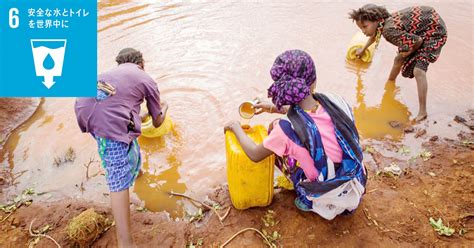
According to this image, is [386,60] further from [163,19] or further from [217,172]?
[163,19]

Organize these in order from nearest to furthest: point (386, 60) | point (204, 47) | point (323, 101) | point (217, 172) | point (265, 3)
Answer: point (323, 101) < point (217, 172) < point (386, 60) < point (204, 47) < point (265, 3)

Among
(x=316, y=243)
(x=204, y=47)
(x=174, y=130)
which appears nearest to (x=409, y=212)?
(x=316, y=243)

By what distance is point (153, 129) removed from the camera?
3471 mm

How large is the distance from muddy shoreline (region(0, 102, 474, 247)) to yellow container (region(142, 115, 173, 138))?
822 mm

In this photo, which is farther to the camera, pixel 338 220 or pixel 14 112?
pixel 14 112

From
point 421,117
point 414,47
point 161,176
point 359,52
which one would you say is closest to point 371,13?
point 414,47

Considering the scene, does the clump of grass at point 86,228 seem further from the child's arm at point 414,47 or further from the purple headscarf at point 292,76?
the child's arm at point 414,47

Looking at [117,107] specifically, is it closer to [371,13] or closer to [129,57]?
[129,57]

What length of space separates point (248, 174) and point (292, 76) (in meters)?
0.80

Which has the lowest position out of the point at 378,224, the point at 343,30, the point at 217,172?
the point at 217,172

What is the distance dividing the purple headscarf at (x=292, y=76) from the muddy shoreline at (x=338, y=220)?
105 centimetres

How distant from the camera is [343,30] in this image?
5.71 metres

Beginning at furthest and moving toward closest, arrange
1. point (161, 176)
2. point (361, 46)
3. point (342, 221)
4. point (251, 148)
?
point (361, 46), point (161, 176), point (342, 221), point (251, 148)

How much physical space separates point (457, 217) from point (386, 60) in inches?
117
